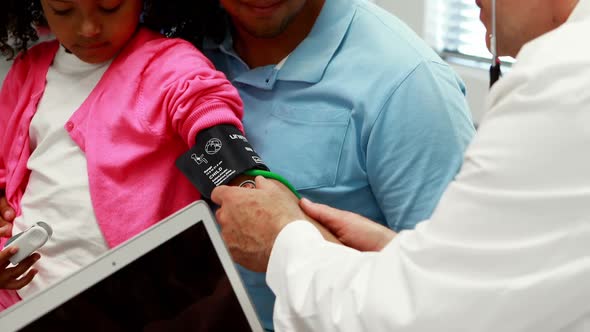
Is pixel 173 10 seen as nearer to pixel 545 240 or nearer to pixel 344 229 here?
pixel 344 229

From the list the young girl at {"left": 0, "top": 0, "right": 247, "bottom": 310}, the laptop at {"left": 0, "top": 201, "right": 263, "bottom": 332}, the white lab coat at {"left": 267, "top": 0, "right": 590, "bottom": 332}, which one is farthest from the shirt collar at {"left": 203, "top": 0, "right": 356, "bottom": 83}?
the white lab coat at {"left": 267, "top": 0, "right": 590, "bottom": 332}

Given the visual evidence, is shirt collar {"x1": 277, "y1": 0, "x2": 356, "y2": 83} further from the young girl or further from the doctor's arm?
the doctor's arm

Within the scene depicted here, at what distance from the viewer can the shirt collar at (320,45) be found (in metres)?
1.18

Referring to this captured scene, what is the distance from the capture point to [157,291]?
2.86 ft

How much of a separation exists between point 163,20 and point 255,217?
1.60 feet

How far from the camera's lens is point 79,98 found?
1.22 meters

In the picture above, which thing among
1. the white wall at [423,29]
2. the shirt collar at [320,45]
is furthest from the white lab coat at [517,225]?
the white wall at [423,29]

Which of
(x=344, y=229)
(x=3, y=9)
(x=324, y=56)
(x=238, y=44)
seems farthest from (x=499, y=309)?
(x=3, y=9)

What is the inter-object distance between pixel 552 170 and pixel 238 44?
794 millimetres

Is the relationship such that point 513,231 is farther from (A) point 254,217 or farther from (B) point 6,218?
(B) point 6,218

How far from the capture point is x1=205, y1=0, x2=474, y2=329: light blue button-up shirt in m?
1.10

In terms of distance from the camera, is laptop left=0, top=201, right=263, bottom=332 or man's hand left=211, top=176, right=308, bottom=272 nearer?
laptop left=0, top=201, right=263, bottom=332

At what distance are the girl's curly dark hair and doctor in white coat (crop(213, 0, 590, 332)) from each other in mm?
714

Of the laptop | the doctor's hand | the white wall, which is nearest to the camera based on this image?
the laptop
